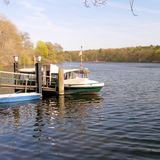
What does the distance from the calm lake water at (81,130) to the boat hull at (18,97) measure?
1.04 metres

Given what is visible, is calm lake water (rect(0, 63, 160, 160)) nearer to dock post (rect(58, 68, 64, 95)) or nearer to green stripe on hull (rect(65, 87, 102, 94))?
dock post (rect(58, 68, 64, 95))

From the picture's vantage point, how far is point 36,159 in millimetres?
15055

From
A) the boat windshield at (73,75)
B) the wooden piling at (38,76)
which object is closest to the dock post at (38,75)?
the wooden piling at (38,76)

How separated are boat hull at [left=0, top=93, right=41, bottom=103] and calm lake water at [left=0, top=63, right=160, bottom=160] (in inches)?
41.0

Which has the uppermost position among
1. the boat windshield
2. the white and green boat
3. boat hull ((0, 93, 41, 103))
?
the boat windshield

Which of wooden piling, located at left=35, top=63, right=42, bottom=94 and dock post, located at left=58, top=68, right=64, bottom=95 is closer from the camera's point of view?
wooden piling, located at left=35, top=63, right=42, bottom=94

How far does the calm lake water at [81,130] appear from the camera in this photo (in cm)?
Answer: 1580

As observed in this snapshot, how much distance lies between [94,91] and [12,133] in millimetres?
17984

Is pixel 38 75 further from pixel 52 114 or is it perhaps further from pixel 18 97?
pixel 52 114

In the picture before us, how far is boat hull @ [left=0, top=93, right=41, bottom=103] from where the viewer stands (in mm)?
31281

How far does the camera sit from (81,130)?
20.2 metres

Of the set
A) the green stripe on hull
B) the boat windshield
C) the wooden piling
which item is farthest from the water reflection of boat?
the boat windshield

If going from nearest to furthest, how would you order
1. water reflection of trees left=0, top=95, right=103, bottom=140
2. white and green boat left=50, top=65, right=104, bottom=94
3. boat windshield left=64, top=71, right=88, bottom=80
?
water reflection of trees left=0, top=95, right=103, bottom=140
white and green boat left=50, top=65, right=104, bottom=94
boat windshield left=64, top=71, right=88, bottom=80

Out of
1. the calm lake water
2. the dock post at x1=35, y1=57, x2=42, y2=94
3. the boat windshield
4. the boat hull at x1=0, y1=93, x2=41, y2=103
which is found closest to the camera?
the calm lake water
